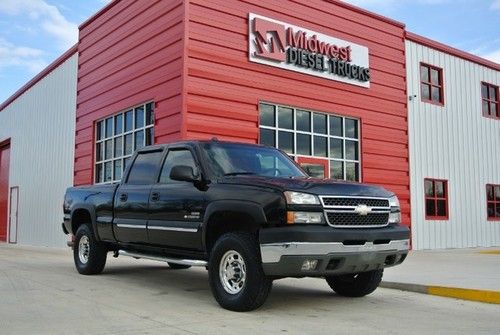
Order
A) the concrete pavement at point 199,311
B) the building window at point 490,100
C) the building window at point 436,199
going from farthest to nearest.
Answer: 1. the building window at point 490,100
2. the building window at point 436,199
3. the concrete pavement at point 199,311

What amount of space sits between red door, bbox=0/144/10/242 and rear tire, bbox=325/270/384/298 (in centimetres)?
2258

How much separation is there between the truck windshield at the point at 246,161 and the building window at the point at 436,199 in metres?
11.9

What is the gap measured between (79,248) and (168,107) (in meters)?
4.93

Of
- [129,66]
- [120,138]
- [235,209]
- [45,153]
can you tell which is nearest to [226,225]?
[235,209]

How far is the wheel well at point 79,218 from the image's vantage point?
9711 millimetres

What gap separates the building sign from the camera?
1453cm

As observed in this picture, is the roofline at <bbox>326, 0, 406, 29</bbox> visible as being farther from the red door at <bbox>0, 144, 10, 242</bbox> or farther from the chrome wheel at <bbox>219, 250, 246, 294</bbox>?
the red door at <bbox>0, 144, 10, 242</bbox>

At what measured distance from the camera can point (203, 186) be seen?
6.88m

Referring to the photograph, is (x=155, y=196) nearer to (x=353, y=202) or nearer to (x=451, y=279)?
(x=353, y=202)

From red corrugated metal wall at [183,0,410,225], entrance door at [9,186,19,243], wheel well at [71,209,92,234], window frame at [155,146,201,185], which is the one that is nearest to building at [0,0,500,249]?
red corrugated metal wall at [183,0,410,225]

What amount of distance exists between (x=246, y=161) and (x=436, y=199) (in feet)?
43.6

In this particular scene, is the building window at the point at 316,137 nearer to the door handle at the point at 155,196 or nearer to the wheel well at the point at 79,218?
the wheel well at the point at 79,218

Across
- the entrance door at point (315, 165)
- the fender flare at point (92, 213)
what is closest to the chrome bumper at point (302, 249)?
the fender flare at point (92, 213)

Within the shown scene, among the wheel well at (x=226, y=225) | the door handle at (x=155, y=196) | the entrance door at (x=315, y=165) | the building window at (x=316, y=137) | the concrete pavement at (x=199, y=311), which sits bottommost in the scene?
the concrete pavement at (x=199, y=311)
